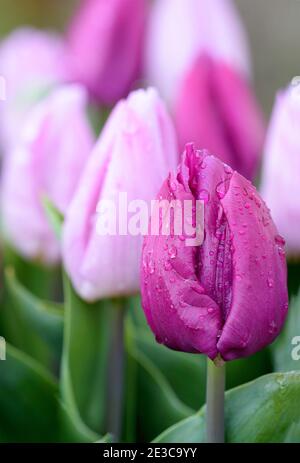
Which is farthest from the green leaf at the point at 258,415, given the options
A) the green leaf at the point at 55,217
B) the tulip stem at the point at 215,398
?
the green leaf at the point at 55,217

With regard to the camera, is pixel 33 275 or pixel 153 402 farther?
pixel 33 275

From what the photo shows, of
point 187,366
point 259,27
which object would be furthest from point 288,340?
point 259,27

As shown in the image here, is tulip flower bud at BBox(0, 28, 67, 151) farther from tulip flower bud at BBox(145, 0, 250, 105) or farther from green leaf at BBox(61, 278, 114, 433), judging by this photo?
green leaf at BBox(61, 278, 114, 433)

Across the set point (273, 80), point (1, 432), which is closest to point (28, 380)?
point (1, 432)

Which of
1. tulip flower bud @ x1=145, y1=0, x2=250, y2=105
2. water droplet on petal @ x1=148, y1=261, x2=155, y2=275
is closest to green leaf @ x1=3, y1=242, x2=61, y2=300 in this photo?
tulip flower bud @ x1=145, y1=0, x2=250, y2=105

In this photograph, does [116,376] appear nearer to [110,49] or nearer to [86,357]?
[86,357]

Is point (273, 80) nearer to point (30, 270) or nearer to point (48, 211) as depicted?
point (30, 270)

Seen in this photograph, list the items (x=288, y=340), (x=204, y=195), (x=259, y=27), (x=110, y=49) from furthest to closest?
(x=259, y=27)
(x=110, y=49)
(x=288, y=340)
(x=204, y=195)
